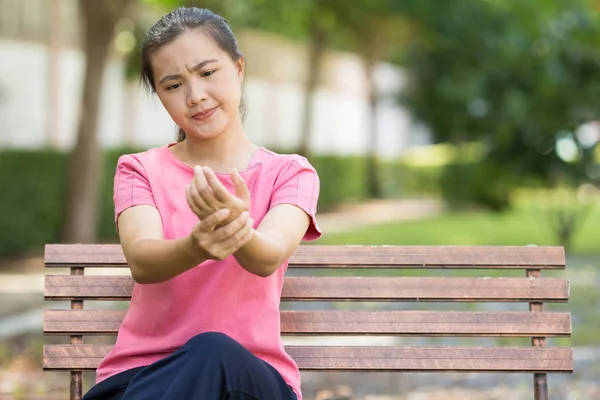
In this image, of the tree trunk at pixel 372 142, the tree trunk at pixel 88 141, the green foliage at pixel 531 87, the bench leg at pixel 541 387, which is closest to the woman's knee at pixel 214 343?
the bench leg at pixel 541 387

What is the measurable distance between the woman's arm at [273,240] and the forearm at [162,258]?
0.36 ft

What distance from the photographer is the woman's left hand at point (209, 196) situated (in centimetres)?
221

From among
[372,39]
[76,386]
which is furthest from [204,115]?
[372,39]

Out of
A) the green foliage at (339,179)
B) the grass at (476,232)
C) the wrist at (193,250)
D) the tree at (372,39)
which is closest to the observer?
the wrist at (193,250)

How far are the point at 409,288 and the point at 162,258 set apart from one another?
110 centimetres

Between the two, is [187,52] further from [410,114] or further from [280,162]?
[410,114]

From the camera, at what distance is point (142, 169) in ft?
9.07

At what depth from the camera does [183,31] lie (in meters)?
2.71

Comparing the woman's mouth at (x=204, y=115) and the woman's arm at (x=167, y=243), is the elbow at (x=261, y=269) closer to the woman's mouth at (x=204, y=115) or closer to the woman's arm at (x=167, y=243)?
the woman's arm at (x=167, y=243)

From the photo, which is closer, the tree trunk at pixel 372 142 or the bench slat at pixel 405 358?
the bench slat at pixel 405 358

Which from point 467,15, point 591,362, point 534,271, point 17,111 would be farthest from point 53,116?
point 534,271

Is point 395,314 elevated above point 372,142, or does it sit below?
below

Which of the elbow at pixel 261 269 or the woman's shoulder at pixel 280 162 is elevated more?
the woman's shoulder at pixel 280 162

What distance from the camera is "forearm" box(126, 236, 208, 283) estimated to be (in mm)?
2400
